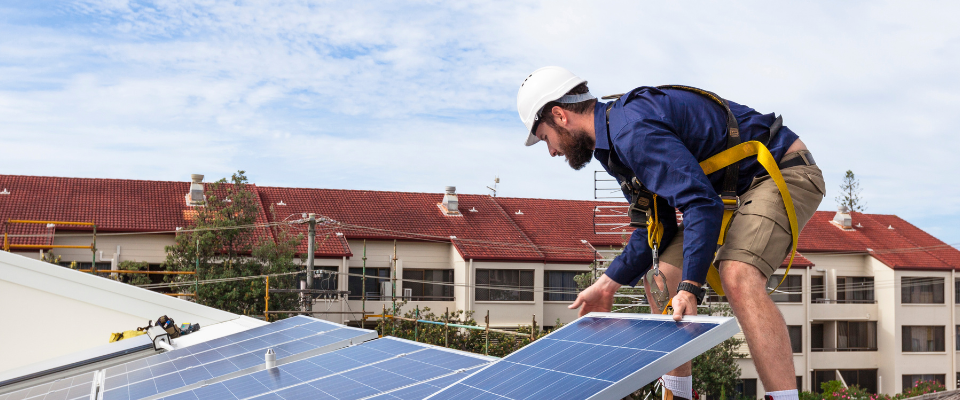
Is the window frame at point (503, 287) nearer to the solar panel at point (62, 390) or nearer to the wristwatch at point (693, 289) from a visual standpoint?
the solar panel at point (62, 390)

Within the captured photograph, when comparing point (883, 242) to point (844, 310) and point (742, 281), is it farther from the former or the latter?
point (742, 281)

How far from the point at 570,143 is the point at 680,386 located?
58.4 inches

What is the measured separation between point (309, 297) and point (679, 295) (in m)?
28.2

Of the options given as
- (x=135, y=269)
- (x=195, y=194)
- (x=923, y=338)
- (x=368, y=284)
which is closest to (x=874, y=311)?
(x=923, y=338)

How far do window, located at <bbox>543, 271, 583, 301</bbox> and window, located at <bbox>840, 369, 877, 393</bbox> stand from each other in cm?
1767

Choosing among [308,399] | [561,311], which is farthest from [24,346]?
[561,311]

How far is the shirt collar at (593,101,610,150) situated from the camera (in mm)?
3528

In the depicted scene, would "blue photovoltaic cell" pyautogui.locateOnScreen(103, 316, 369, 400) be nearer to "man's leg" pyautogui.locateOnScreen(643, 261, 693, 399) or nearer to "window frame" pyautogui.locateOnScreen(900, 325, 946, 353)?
"man's leg" pyautogui.locateOnScreen(643, 261, 693, 399)

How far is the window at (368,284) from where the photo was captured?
115ft

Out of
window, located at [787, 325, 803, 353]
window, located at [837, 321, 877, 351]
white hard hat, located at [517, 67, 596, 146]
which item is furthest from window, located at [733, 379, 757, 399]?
white hard hat, located at [517, 67, 596, 146]

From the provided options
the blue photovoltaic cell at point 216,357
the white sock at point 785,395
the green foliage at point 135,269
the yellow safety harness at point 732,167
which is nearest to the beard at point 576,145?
the yellow safety harness at point 732,167

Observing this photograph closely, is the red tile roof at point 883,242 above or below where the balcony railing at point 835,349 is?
above

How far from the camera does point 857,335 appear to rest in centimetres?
4288

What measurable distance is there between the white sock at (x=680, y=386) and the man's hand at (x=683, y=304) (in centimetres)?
113
